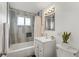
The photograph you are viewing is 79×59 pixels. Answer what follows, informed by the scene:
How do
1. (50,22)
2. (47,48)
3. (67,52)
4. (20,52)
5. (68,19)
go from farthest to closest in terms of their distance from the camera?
(50,22)
(20,52)
(47,48)
(68,19)
(67,52)

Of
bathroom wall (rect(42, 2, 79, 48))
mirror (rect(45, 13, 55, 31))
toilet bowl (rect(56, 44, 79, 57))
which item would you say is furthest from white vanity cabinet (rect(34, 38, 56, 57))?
mirror (rect(45, 13, 55, 31))

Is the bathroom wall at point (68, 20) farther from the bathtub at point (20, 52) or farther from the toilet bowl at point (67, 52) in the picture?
the bathtub at point (20, 52)

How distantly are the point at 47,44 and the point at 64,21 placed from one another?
764 mm

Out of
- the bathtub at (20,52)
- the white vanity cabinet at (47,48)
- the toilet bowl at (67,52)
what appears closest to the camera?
the toilet bowl at (67,52)

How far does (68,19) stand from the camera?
1681mm

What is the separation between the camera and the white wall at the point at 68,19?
4.93 feet

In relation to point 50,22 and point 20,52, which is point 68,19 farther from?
point 20,52

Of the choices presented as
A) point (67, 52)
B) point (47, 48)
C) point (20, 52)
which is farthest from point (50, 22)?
point (20, 52)

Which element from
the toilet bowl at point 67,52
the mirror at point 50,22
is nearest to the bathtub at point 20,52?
the mirror at point 50,22

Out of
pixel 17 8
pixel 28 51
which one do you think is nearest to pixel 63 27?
pixel 28 51

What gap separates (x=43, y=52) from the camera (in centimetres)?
188

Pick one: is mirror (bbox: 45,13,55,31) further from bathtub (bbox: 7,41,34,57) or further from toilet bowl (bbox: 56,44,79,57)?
bathtub (bbox: 7,41,34,57)

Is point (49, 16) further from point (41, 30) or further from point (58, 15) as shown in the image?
point (41, 30)

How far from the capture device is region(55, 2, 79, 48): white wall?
150cm
